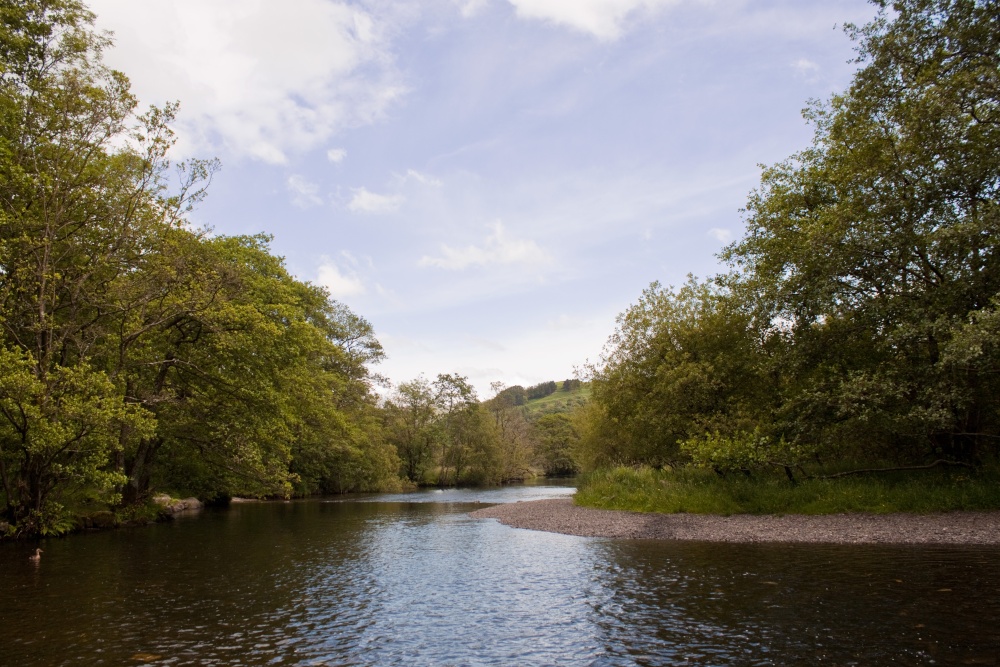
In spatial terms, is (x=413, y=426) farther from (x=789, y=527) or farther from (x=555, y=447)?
(x=789, y=527)

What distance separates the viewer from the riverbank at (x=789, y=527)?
60.5ft

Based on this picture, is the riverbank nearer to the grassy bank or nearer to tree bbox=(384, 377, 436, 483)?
the grassy bank

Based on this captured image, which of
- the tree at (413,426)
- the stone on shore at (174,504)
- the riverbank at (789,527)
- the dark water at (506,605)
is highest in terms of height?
the tree at (413,426)

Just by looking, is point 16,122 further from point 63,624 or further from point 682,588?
point 682,588

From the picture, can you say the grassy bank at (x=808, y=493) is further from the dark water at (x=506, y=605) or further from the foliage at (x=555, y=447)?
the foliage at (x=555, y=447)

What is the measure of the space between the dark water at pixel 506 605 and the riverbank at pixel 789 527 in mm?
1605

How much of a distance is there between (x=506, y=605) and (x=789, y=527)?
557 inches

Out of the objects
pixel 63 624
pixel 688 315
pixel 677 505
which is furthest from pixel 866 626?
pixel 688 315

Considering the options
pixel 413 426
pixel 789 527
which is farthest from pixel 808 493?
pixel 413 426

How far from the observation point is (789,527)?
21.6m

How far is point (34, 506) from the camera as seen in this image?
23.1 meters

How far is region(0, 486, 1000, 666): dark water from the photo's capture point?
922 centimetres

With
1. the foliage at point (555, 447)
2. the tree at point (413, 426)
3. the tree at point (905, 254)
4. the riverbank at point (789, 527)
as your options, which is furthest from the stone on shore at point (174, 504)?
the foliage at point (555, 447)

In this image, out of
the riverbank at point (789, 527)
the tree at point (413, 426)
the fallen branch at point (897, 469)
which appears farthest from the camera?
the tree at point (413, 426)
